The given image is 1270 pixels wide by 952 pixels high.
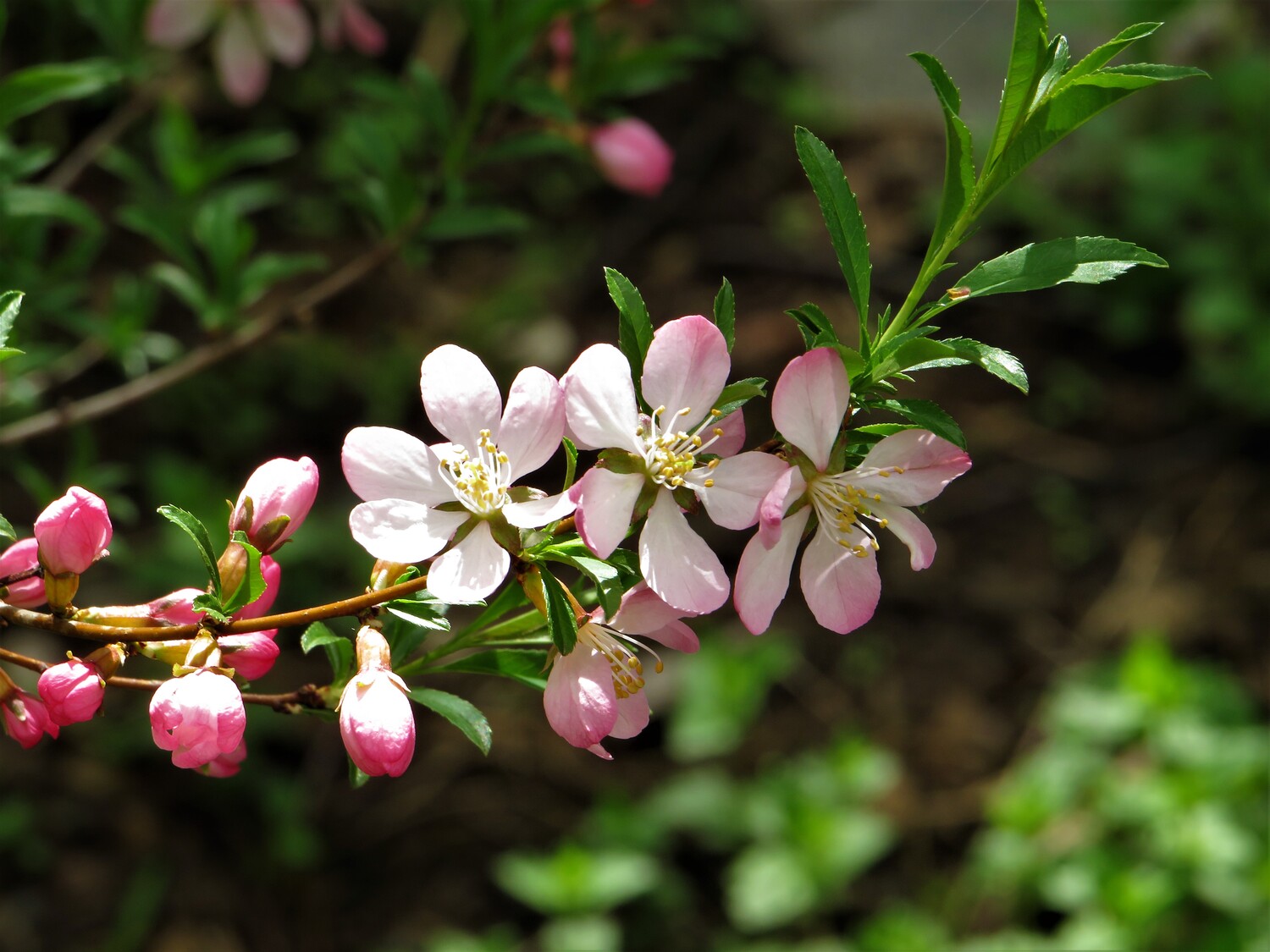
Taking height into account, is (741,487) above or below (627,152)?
above

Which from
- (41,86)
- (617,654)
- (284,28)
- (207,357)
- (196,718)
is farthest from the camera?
(284,28)

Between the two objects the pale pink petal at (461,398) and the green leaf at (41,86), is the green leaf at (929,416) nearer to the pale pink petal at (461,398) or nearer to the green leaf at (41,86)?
the pale pink petal at (461,398)

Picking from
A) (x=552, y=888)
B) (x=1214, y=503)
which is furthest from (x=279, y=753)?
(x=1214, y=503)

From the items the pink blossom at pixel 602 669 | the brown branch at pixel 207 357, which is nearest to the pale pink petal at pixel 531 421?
the pink blossom at pixel 602 669

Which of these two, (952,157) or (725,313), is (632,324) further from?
(952,157)

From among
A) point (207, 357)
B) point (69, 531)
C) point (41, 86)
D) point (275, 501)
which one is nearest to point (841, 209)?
point (275, 501)

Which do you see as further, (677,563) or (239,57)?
(239,57)

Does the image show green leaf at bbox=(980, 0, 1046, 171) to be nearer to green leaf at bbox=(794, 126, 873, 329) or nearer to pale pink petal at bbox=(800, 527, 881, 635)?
green leaf at bbox=(794, 126, 873, 329)
